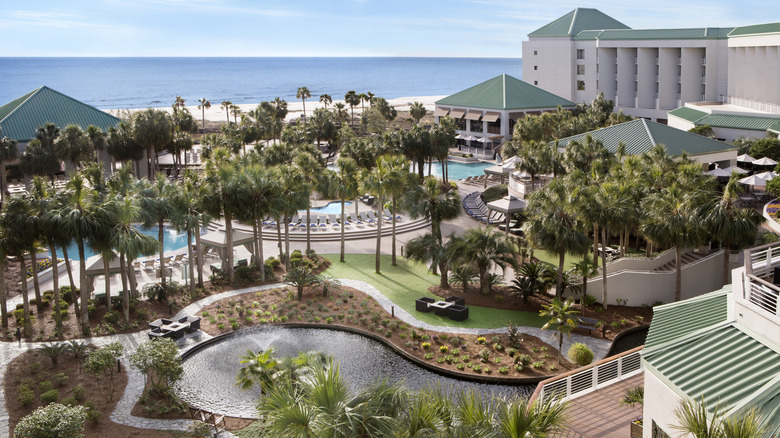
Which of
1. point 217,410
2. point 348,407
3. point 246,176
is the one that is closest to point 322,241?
point 246,176

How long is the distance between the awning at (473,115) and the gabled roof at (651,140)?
35.9 metres

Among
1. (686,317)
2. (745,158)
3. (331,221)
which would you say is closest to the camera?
(686,317)

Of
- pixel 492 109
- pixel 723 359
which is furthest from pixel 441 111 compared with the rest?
pixel 723 359

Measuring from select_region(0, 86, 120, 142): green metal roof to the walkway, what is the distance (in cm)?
3644

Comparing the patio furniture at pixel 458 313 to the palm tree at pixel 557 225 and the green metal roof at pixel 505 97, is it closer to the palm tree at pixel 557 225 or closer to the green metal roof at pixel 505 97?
the palm tree at pixel 557 225

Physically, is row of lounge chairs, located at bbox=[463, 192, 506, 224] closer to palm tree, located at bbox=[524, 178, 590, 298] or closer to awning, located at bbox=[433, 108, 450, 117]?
palm tree, located at bbox=[524, 178, 590, 298]

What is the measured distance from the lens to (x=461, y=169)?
245ft

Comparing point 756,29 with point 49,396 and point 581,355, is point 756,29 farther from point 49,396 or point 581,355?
point 49,396

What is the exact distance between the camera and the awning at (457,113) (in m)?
89.1

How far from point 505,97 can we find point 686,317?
71.4 meters

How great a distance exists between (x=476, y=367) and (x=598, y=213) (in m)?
8.92

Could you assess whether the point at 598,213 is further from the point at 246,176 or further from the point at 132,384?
the point at 132,384

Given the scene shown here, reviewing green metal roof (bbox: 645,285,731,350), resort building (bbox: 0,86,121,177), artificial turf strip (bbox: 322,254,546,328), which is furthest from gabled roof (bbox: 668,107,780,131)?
resort building (bbox: 0,86,121,177)

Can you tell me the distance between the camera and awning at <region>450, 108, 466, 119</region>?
3509 inches
